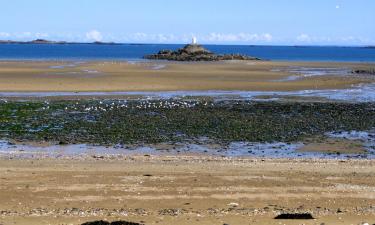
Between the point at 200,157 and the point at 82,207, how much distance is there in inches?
248

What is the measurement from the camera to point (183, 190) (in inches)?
430

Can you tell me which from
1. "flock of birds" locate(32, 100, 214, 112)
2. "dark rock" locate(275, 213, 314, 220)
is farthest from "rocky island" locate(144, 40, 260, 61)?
"dark rock" locate(275, 213, 314, 220)

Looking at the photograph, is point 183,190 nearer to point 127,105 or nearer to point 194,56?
point 127,105

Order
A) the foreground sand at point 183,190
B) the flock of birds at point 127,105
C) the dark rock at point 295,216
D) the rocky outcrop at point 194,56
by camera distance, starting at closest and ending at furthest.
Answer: the dark rock at point 295,216, the foreground sand at point 183,190, the flock of birds at point 127,105, the rocky outcrop at point 194,56

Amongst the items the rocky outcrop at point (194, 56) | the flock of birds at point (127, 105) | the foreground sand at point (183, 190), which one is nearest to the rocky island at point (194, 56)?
the rocky outcrop at point (194, 56)

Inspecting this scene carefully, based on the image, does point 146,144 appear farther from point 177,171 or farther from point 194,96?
point 194,96

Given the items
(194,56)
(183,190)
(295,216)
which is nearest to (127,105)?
(183,190)

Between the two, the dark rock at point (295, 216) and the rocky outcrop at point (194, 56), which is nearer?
the dark rock at point (295, 216)

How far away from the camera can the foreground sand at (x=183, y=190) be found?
8992mm

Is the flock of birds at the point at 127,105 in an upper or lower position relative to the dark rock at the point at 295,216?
lower

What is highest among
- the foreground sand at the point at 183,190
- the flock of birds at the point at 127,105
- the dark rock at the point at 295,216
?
the dark rock at the point at 295,216

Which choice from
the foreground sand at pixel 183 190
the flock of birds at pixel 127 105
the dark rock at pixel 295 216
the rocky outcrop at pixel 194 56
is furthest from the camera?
the rocky outcrop at pixel 194 56

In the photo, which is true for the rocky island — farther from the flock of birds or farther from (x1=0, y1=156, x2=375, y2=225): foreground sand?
(x1=0, y1=156, x2=375, y2=225): foreground sand

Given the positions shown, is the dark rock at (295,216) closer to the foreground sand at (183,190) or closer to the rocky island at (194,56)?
the foreground sand at (183,190)
